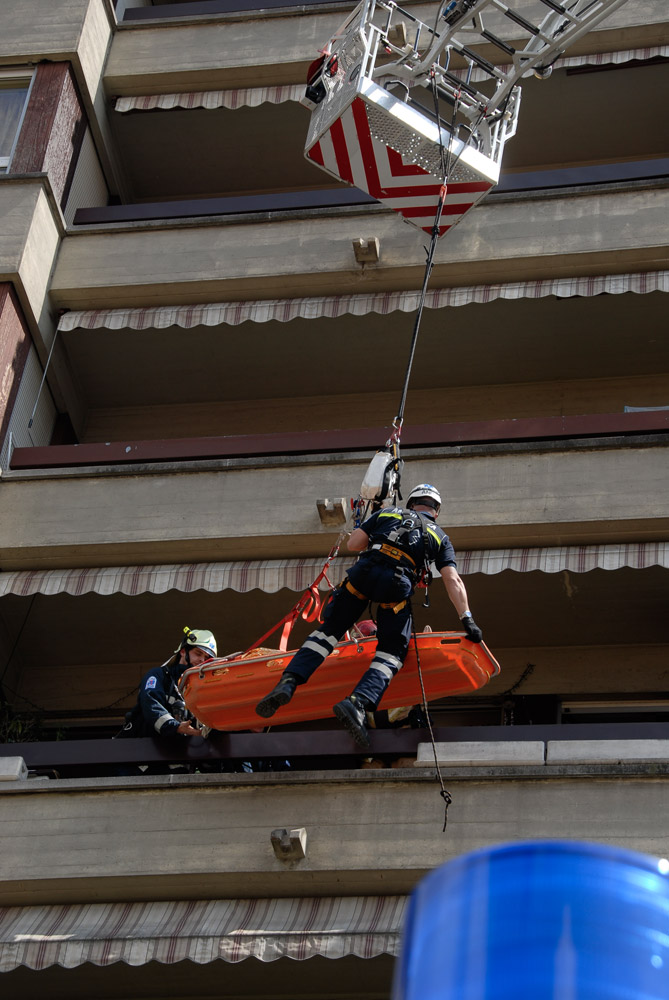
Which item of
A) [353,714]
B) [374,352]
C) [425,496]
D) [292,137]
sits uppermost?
[292,137]

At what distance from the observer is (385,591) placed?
30.6ft

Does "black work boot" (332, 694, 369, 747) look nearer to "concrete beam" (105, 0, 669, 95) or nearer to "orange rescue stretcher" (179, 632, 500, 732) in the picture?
"orange rescue stretcher" (179, 632, 500, 732)

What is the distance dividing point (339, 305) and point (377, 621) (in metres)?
5.02

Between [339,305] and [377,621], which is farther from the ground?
[339,305]

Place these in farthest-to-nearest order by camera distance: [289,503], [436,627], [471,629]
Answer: [436,627], [289,503], [471,629]

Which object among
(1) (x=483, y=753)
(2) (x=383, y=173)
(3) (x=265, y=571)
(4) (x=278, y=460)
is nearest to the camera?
(1) (x=483, y=753)

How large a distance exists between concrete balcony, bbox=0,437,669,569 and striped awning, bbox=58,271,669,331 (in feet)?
6.53

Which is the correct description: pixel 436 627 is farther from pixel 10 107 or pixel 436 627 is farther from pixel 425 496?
pixel 10 107

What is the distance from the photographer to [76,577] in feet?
40.2

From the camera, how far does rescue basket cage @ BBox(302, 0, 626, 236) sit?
10492mm

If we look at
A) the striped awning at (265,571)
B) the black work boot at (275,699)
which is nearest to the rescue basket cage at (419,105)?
the striped awning at (265,571)

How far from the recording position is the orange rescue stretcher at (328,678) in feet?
31.5

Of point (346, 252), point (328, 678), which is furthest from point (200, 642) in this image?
point (346, 252)

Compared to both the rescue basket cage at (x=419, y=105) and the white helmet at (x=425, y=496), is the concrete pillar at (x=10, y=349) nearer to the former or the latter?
the rescue basket cage at (x=419, y=105)
